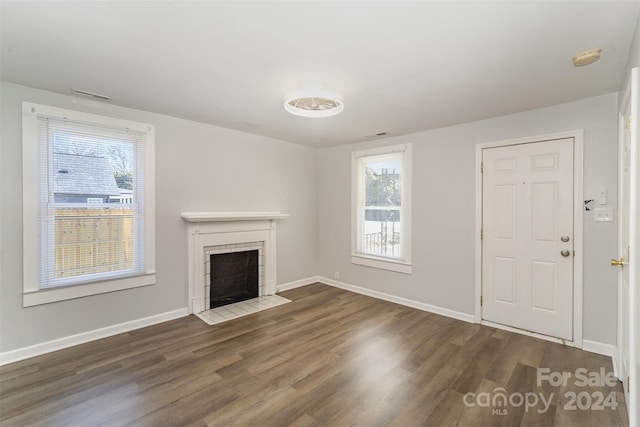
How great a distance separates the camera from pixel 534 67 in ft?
7.13

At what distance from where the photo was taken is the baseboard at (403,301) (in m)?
3.66

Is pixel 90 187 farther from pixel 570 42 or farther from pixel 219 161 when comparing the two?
pixel 570 42

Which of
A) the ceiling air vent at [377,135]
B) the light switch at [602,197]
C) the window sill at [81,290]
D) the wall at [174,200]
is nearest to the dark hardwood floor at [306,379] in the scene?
the wall at [174,200]

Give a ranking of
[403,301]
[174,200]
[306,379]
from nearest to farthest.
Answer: [306,379]
[174,200]
[403,301]

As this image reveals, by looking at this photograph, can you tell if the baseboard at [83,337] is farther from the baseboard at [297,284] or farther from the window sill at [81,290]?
the baseboard at [297,284]

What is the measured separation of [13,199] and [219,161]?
2067 millimetres

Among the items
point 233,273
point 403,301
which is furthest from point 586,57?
point 233,273

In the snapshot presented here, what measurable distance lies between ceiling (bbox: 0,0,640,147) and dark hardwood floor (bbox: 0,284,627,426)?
2.51 m

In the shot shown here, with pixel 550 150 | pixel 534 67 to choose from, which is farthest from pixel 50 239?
pixel 550 150

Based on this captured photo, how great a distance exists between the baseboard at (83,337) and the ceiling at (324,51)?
244 cm

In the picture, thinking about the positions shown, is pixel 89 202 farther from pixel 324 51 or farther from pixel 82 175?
pixel 324 51

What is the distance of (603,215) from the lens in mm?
2764

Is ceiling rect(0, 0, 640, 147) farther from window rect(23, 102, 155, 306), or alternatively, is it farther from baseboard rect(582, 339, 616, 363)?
baseboard rect(582, 339, 616, 363)

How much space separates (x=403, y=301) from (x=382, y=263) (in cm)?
63
